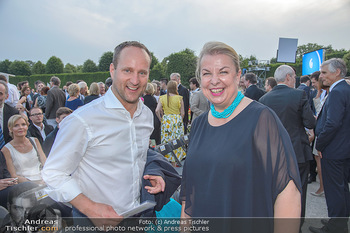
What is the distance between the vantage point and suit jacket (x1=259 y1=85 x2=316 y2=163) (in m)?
3.12

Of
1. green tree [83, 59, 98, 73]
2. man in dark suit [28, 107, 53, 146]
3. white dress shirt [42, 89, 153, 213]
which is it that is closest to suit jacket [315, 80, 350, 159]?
white dress shirt [42, 89, 153, 213]

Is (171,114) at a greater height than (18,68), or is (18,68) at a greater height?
(18,68)

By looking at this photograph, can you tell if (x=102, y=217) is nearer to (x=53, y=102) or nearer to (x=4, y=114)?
(x=4, y=114)

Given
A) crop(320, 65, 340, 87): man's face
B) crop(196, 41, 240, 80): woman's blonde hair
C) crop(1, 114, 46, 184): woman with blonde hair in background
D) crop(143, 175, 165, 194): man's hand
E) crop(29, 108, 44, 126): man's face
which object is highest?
crop(320, 65, 340, 87): man's face

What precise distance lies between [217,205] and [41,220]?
6.99 ft

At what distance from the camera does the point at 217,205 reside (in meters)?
1.45

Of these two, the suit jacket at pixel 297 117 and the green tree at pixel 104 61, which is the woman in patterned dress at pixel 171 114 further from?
the green tree at pixel 104 61

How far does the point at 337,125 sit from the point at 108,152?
2861 mm

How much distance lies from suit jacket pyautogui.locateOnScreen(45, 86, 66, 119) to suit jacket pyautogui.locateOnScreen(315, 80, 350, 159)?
6.16 m

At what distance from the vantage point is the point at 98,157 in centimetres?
150

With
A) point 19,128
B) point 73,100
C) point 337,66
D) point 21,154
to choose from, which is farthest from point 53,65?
point 337,66

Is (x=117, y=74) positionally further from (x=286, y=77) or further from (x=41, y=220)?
(x=286, y=77)

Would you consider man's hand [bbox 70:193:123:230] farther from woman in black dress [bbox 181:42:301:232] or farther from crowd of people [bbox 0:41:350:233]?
woman in black dress [bbox 181:42:301:232]

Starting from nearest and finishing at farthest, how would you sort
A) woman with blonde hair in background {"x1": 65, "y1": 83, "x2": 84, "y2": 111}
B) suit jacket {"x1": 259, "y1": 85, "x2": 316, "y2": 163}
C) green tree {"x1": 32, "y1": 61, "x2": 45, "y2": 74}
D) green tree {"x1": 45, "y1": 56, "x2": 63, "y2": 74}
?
suit jacket {"x1": 259, "y1": 85, "x2": 316, "y2": 163}
woman with blonde hair in background {"x1": 65, "y1": 83, "x2": 84, "y2": 111}
green tree {"x1": 45, "y1": 56, "x2": 63, "y2": 74}
green tree {"x1": 32, "y1": 61, "x2": 45, "y2": 74}
